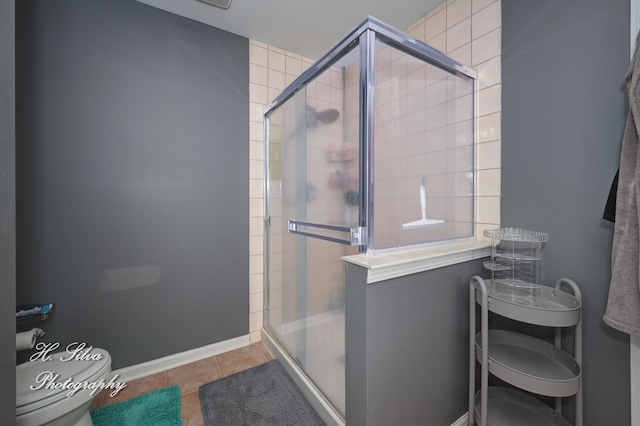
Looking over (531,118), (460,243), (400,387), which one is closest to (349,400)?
(400,387)

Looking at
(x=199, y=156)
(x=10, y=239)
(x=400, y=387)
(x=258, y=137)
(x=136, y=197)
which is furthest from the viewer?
(x=258, y=137)

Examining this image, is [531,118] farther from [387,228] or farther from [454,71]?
[387,228]

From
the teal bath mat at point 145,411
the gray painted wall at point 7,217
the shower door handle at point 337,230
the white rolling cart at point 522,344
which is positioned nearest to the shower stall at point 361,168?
the shower door handle at point 337,230

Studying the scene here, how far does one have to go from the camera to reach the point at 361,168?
0.97m

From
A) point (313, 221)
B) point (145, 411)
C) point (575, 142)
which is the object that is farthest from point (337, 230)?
point (145, 411)

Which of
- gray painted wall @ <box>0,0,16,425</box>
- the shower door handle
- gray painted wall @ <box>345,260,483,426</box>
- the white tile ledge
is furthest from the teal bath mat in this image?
the white tile ledge

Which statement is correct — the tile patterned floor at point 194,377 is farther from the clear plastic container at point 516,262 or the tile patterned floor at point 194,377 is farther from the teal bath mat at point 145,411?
the clear plastic container at point 516,262

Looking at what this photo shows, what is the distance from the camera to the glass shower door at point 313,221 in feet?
3.77

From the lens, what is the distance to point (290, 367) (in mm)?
1513

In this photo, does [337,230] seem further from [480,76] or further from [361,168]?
[480,76]

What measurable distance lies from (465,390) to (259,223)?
154 cm

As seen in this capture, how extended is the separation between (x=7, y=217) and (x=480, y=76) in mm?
2008

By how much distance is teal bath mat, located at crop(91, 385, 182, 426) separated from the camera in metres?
1.21

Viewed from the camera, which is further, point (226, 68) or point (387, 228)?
point (226, 68)
